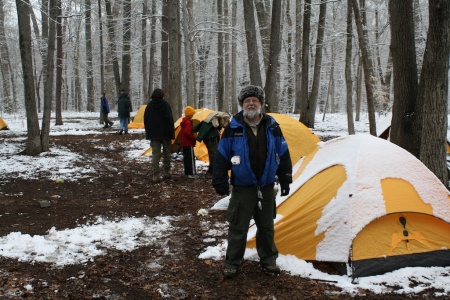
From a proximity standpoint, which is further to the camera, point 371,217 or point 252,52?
point 252,52

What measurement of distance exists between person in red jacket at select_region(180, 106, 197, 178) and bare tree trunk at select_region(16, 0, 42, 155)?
184 inches

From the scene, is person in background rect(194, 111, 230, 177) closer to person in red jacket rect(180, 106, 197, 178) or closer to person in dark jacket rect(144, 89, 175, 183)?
person in red jacket rect(180, 106, 197, 178)

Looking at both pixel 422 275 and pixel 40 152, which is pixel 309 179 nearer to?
pixel 422 275

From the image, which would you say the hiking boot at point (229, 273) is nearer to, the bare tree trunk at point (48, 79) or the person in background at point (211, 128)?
the person in background at point (211, 128)

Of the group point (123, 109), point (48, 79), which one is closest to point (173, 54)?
point (123, 109)

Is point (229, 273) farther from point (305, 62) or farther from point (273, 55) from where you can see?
point (305, 62)

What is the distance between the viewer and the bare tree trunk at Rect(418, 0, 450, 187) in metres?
5.12

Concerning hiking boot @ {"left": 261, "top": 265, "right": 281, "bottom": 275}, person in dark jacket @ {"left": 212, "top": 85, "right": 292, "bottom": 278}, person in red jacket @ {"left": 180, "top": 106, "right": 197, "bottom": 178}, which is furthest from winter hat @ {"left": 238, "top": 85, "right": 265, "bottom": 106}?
person in red jacket @ {"left": 180, "top": 106, "right": 197, "bottom": 178}

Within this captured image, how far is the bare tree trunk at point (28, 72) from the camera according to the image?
1055 cm

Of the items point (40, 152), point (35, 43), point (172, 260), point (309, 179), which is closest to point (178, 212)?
point (172, 260)

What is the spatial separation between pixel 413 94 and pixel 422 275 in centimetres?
326

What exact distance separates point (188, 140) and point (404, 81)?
4772mm

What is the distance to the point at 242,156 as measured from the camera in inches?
159

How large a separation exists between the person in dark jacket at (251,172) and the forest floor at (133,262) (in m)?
0.29
